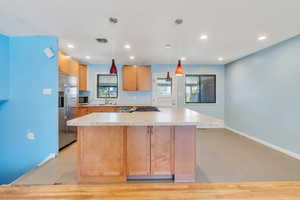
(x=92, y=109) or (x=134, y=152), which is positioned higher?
→ (x=92, y=109)

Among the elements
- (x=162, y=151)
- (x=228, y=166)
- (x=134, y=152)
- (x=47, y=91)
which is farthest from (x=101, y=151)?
(x=228, y=166)

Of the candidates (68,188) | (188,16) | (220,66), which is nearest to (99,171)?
(68,188)

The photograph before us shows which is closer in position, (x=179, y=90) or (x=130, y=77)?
(x=130, y=77)

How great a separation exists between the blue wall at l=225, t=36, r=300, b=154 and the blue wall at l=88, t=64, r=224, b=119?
2.05 feet

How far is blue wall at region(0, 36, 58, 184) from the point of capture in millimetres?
3383

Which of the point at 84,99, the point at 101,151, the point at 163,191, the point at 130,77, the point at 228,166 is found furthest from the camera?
the point at 84,99

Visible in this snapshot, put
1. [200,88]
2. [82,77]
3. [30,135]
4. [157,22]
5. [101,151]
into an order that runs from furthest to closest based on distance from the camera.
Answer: [200,88] < [82,77] < [30,135] < [157,22] < [101,151]

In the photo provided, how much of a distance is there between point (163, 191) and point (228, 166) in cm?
145

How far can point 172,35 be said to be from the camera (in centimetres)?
323

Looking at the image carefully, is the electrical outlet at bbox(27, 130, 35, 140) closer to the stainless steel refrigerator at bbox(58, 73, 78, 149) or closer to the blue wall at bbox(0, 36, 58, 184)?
the blue wall at bbox(0, 36, 58, 184)

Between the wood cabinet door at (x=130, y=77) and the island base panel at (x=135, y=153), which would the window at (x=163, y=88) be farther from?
the island base panel at (x=135, y=153)

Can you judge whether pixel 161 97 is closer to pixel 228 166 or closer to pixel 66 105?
pixel 66 105

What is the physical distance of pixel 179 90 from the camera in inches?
243

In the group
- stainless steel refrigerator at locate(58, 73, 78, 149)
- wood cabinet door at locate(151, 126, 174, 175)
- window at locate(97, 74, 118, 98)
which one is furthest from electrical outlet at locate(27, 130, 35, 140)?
window at locate(97, 74, 118, 98)
